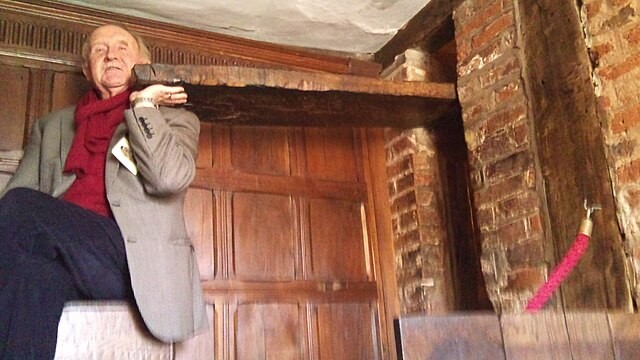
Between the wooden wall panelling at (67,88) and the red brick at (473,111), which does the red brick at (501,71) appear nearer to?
the red brick at (473,111)

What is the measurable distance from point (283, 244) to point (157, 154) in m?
0.83

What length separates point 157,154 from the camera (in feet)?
4.58

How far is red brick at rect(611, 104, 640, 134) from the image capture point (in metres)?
1.40

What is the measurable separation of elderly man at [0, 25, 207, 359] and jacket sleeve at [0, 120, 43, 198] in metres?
0.05

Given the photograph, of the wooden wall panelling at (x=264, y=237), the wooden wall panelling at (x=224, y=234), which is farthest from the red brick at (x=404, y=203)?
the wooden wall panelling at (x=224, y=234)

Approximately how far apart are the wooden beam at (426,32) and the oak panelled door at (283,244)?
404mm

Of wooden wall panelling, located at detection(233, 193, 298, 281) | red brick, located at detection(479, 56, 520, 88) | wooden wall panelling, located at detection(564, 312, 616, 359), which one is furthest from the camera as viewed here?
wooden wall panelling, located at detection(233, 193, 298, 281)

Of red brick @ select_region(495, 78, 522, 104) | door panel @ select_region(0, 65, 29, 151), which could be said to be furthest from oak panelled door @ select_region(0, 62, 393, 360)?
red brick @ select_region(495, 78, 522, 104)

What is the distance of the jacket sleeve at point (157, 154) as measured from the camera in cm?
140

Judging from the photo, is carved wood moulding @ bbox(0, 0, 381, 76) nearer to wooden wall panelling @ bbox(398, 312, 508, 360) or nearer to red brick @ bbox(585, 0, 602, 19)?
red brick @ bbox(585, 0, 602, 19)

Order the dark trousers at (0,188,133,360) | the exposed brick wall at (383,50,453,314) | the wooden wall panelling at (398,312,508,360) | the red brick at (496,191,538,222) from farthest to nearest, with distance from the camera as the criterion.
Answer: the exposed brick wall at (383,50,453,314), the red brick at (496,191,538,222), the dark trousers at (0,188,133,360), the wooden wall panelling at (398,312,508,360)

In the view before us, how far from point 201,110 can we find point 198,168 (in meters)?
0.27

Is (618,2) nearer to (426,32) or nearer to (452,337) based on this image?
(426,32)

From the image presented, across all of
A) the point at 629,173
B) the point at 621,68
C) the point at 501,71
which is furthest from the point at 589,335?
the point at 501,71
